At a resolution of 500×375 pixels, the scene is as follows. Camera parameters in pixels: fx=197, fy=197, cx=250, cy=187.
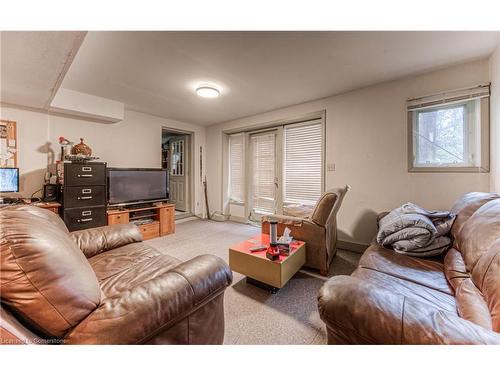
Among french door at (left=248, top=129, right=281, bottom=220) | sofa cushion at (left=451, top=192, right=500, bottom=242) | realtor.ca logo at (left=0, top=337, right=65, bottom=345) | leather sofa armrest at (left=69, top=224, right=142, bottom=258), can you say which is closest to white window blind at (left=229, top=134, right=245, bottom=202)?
french door at (left=248, top=129, right=281, bottom=220)

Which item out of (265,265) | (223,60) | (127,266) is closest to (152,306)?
(127,266)

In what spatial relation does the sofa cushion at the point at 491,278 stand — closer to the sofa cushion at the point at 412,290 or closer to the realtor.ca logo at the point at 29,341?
the sofa cushion at the point at 412,290

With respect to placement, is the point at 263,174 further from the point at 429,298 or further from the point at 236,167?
the point at 429,298

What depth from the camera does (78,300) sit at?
0.70 metres

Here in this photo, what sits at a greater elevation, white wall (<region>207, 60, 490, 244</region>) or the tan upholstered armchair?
white wall (<region>207, 60, 490, 244</region>)

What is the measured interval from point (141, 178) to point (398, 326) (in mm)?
3666

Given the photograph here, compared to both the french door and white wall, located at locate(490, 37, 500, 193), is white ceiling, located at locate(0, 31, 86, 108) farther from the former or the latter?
white wall, located at locate(490, 37, 500, 193)

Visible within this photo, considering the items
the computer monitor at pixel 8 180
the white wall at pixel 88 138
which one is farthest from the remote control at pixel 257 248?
the white wall at pixel 88 138

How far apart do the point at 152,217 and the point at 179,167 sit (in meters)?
1.97

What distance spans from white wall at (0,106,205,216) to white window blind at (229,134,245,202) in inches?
40.4

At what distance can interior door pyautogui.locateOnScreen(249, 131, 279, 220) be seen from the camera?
13.0 feet
